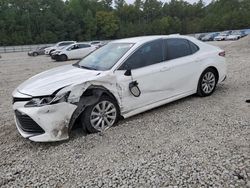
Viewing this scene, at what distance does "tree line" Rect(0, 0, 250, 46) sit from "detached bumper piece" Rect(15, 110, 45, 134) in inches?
2498

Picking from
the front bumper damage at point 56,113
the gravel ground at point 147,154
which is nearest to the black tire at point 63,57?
the gravel ground at point 147,154

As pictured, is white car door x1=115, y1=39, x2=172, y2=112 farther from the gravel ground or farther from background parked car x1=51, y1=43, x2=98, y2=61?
background parked car x1=51, y1=43, x2=98, y2=61

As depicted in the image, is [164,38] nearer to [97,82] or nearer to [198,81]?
[198,81]

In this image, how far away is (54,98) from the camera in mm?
3939

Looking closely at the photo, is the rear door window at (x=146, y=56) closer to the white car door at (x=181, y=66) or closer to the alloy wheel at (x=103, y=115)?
the white car door at (x=181, y=66)

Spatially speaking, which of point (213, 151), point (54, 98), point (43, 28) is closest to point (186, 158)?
point (213, 151)

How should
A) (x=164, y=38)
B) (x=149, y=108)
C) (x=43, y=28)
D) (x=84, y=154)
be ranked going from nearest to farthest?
1. (x=84, y=154)
2. (x=149, y=108)
3. (x=164, y=38)
4. (x=43, y=28)

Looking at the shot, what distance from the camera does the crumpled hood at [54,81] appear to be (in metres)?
4.04

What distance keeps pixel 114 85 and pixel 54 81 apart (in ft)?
3.13

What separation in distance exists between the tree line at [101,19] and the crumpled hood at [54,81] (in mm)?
62993

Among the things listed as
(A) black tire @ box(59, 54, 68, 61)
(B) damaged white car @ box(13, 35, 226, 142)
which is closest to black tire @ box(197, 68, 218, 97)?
(B) damaged white car @ box(13, 35, 226, 142)

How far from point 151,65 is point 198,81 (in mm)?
1338

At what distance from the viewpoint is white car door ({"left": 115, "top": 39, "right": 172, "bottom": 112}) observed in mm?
4590

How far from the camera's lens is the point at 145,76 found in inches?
189
